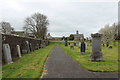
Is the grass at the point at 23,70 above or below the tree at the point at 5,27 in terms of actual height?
below

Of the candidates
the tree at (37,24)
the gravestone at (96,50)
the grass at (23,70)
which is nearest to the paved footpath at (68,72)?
the grass at (23,70)

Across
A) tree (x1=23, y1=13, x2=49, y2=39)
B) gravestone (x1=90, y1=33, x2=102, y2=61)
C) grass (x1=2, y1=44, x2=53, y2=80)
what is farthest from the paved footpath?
tree (x1=23, y1=13, x2=49, y2=39)

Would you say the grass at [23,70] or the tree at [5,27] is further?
the tree at [5,27]

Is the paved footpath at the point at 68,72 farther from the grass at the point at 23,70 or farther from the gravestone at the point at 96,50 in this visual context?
the gravestone at the point at 96,50

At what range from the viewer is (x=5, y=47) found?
9.55 meters

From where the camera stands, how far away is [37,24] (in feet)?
157

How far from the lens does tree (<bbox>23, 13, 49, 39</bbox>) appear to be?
4709 centimetres

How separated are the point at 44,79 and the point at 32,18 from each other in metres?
45.9

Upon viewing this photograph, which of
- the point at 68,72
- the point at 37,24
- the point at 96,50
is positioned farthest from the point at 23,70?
the point at 37,24

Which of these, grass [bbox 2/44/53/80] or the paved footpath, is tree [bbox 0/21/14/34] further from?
the paved footpath

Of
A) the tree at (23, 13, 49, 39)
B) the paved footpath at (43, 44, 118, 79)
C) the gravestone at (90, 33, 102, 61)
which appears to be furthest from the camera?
the tree at (23, 13, 49, 39)

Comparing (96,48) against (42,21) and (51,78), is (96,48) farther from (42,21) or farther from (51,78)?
(42,21)

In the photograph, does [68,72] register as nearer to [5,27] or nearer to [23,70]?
[23,70]

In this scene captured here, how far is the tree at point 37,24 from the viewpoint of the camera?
155 ft
